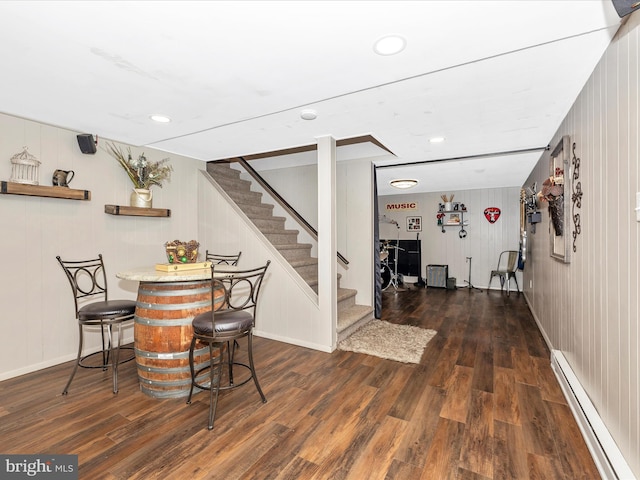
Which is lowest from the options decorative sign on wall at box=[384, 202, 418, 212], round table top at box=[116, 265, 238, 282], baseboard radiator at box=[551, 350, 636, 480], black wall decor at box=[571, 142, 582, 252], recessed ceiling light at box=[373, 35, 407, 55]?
baseboard radiator at box=[551, 350, 636, 480]

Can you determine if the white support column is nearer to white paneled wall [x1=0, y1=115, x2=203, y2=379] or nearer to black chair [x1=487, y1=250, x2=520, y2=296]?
white paneled wall [x1=0, y1=115, x2=203, y2=379]

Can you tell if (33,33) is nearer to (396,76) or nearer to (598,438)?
(396,76)

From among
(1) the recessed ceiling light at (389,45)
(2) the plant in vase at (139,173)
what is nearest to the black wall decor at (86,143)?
(2) the plant in vase at (139,173)

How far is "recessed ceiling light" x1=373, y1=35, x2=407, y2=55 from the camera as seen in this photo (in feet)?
5.36

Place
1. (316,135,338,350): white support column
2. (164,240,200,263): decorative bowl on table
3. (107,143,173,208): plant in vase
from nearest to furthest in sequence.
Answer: (164,240,200,263): decorative bowl on table < (316,135,338,350): white support column < (107,143,173,208): plant in vase

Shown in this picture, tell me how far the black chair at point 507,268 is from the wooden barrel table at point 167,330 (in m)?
6.24

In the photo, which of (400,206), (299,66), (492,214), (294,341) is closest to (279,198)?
(294,341)

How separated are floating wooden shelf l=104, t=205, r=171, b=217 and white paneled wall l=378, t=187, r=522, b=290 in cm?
564

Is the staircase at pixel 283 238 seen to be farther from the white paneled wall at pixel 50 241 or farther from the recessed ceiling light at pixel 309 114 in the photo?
the recessed ceiling light at pixel 309 114

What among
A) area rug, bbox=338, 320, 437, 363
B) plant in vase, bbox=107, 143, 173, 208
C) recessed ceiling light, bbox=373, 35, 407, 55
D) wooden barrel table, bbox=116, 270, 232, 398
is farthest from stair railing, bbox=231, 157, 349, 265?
recessed ceiling light, bbox=373, 35, 407, 55

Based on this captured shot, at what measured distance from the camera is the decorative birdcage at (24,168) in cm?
275

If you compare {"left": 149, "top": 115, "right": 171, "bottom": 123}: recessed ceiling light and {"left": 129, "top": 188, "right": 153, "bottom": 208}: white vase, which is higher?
{"left": 149, "top": 115, "right": 171, "bottom": 123}: recessed ceiling light

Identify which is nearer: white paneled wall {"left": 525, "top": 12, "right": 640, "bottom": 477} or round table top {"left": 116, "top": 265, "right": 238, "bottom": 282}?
white paneled wall {"left": 525, "top": 12, "right": 640, "bottom": 477}

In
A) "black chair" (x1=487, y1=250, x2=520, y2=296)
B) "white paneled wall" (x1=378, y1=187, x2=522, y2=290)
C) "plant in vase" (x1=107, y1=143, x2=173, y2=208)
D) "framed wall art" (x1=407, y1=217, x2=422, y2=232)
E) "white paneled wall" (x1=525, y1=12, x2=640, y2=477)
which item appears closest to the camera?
"white paneled wall" (x1=525, y1=12, x2=640, y2=477)
